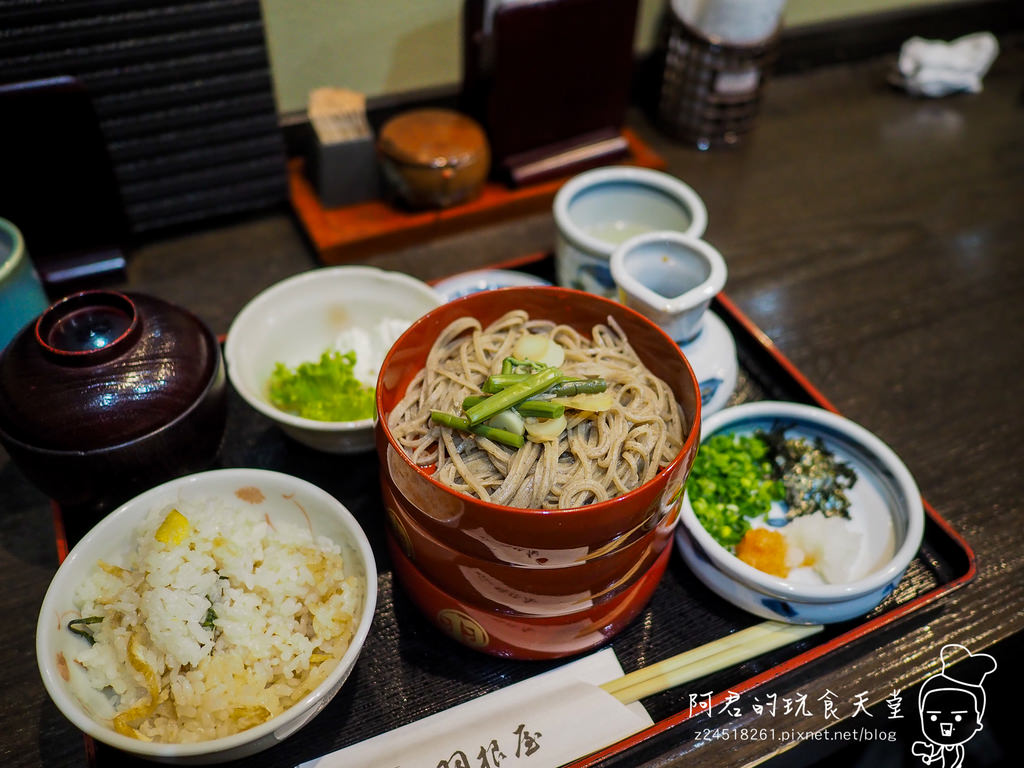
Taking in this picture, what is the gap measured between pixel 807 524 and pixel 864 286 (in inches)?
37.7

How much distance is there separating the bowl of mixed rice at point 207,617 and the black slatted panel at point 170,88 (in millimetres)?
1037

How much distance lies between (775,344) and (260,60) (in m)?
1.42

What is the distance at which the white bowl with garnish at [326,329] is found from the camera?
1528 mm

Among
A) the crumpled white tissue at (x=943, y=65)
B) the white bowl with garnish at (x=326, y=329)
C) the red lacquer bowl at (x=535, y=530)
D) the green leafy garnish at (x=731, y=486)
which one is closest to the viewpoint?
the red lacquer bowl at (x=535, y=530)

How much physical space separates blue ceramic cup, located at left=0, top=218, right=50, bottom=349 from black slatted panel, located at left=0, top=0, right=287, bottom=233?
0.40 m

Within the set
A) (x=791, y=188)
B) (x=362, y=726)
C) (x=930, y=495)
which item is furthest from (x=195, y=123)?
(x=930, y=495)

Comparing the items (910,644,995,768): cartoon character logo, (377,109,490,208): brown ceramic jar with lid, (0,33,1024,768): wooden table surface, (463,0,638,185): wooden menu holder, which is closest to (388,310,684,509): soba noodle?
(0,33,1024,768): wooden table surface

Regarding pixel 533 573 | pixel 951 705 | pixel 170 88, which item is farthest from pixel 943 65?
pixel 533 573

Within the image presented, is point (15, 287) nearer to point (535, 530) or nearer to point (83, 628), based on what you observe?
point (83, 628)

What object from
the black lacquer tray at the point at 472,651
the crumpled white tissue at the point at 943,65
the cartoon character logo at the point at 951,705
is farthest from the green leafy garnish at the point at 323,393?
the crumpled white tissue at the point at 943,65

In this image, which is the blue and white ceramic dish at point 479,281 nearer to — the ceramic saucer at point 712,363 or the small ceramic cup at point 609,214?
the small ceramic cup at point 609,214

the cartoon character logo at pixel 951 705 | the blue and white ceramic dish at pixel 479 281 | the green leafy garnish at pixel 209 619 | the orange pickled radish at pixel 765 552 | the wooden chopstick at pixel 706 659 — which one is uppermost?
the green leafy garnish at pixel 209 619

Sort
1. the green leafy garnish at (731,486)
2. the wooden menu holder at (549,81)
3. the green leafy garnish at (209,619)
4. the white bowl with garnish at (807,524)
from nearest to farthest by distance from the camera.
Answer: the green leafy garnish at (209,619) → the white bowl with garnish at (807,524) → the green leafy garnish at (731,486) → the wooden menu holder at (549,81)

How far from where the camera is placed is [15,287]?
1521 mm
